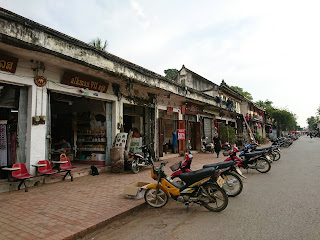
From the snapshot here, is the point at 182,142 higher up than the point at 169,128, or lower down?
lower down

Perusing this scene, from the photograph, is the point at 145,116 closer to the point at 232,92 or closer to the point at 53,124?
the point at 53,124

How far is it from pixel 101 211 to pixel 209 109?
15308 millimetres

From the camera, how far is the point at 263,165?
807 centimetres

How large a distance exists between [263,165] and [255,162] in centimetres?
30

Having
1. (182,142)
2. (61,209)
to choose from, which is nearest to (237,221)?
(61,209)

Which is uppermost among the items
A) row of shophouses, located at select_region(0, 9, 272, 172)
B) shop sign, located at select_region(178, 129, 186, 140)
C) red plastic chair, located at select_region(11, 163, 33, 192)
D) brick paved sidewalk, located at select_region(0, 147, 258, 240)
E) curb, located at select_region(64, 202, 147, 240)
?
row of shophouses, located at select_region(0, 9, 272, 172)

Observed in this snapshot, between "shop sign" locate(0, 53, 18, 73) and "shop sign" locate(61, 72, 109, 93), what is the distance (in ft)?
4.89

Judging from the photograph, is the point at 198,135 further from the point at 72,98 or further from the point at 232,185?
the point at 232,185

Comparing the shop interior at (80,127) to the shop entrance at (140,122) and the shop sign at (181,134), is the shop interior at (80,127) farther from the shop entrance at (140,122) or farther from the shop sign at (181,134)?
the shop sign at (181,134)

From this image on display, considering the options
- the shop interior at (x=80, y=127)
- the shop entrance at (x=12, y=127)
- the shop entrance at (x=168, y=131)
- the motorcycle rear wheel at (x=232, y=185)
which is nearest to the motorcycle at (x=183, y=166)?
the motorcycle rear wheel at (x=232, y=185)

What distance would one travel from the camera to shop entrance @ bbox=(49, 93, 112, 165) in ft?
29.7

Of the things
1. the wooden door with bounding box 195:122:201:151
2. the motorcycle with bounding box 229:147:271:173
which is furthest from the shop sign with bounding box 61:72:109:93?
the wooden door with bounding box 195:122:201:151

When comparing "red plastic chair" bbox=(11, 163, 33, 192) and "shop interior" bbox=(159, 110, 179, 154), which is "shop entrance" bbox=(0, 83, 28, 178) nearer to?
"red plastic chair" bbox=(11, 163, 33, 192)

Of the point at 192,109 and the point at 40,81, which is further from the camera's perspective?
the point at 192,109
